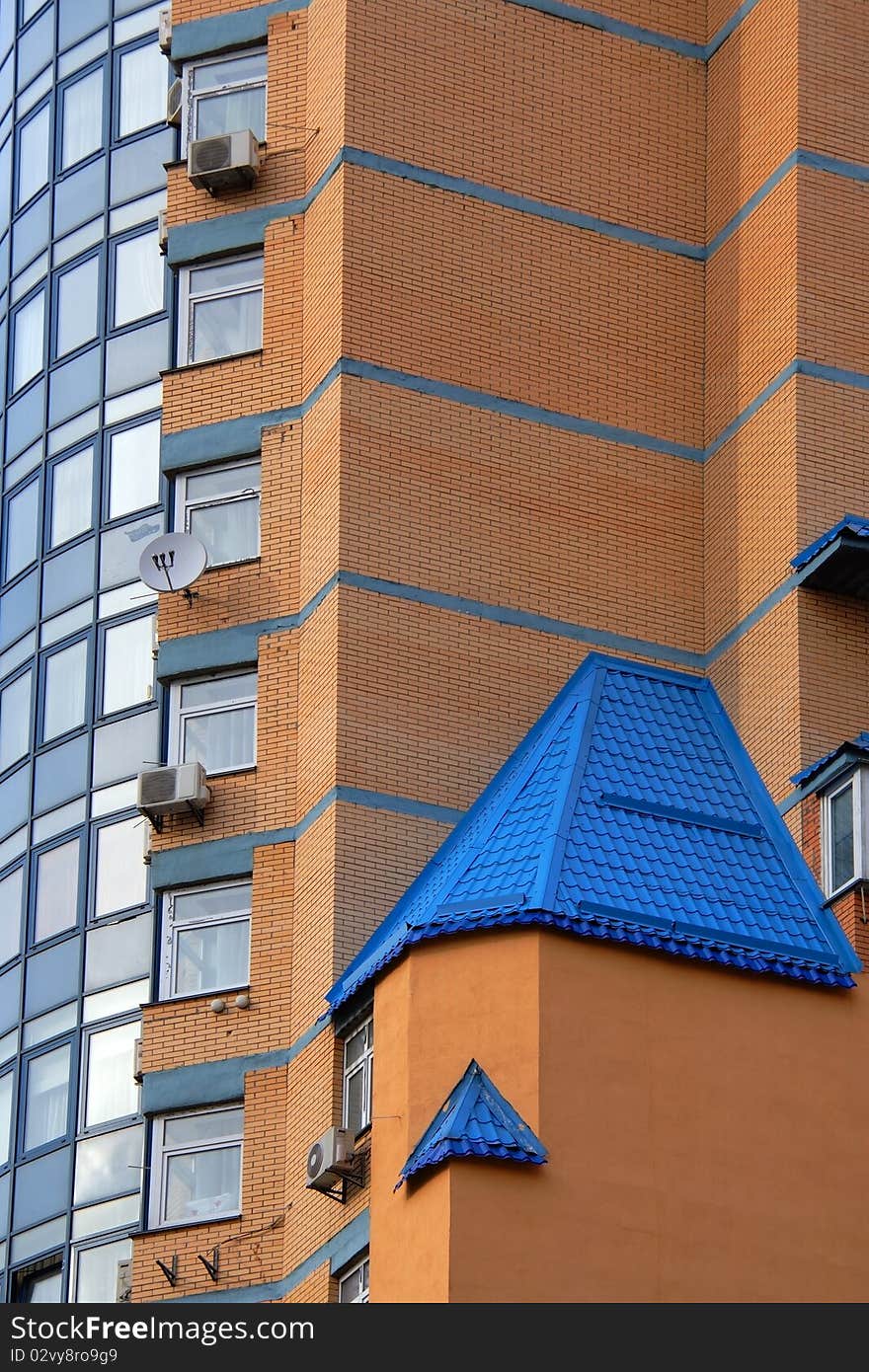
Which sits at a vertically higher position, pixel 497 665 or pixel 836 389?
pixel 836 389

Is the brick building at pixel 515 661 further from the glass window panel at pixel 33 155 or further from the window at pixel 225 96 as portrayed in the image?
the glass window panel at pixel 33 155

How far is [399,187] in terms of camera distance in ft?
124

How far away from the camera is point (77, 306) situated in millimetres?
42375

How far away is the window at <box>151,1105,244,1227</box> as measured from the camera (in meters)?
34.8

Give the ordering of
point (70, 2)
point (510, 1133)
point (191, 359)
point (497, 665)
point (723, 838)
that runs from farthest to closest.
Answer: point (70, 2), point (191, 359), point (497, 665), point (723, 838), point (510, 1133)

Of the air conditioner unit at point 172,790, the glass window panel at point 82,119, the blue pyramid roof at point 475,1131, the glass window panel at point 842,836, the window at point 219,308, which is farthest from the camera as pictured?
the glass window panel at point 82,119

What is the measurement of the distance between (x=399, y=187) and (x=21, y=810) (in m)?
8.85

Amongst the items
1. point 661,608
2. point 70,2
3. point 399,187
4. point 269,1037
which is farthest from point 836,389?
point 70,2

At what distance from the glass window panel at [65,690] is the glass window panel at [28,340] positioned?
170 inches

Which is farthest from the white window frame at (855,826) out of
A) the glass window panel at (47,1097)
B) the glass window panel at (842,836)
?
the glass window panel at (47,1097)

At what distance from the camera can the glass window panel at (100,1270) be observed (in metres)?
36.4

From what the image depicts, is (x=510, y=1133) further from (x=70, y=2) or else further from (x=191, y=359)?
(x=70, y=2)

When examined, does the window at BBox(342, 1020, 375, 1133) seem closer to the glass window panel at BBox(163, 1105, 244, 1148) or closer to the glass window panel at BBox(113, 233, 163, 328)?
the glass window panel at BBox(163, 1105, 244, 1148)

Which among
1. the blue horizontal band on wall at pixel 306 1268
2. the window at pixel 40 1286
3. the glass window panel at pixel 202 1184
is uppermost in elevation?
the glass window panel at pixel 202 1184
